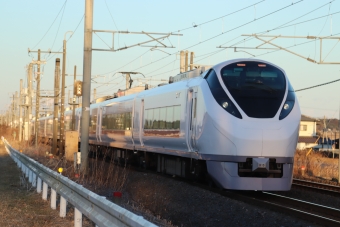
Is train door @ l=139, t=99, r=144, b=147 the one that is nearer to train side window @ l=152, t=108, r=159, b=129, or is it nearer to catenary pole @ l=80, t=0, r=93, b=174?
train side window @ l=152, t=108, r=159, b=129

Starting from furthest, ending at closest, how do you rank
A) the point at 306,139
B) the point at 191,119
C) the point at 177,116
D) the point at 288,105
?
the point at 306,139 → the point at 177,116 → the point at 191,119 → the point at 288,105

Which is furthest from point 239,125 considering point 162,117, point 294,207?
point 162,117

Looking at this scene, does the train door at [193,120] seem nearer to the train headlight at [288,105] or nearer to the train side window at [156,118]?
the train headlight at [288,105]

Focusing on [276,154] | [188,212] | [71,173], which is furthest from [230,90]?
[71,173]

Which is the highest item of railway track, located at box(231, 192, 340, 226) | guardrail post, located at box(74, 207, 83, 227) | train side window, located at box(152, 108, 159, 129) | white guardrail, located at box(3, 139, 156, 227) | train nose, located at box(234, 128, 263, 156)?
train side window, located at box(152, 108, 159, 129)

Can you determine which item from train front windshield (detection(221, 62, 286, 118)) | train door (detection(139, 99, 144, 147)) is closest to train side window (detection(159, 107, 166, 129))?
train door (detection(139, 99, 144, 147))

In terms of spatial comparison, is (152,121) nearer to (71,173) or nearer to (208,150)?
(71,173)

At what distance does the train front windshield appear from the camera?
14992 mm

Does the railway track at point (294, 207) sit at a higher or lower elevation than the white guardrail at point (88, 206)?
lower

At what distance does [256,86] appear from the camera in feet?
50.8

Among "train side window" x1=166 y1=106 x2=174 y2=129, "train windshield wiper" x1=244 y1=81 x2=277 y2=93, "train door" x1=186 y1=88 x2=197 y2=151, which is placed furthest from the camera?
"train side window" x1=166 y1=106 x2=174 y2=129

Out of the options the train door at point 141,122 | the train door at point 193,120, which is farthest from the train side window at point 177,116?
the train door at point 141,122

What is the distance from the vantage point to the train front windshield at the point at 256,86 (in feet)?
49.2

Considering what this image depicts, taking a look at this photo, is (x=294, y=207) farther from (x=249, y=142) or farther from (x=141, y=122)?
(x=141, y=122)
